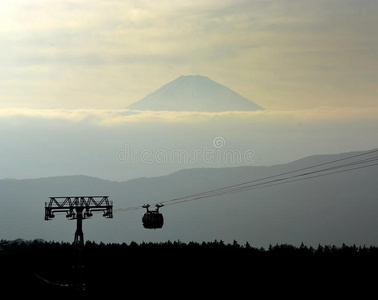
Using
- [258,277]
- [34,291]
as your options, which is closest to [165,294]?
[258,277]

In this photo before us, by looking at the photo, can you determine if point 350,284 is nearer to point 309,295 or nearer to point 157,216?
point 309,295

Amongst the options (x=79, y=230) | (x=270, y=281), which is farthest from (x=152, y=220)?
(x=270, y=281)

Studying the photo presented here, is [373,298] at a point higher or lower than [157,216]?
lower

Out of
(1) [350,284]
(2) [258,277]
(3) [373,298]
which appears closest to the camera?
(3) [373,298]

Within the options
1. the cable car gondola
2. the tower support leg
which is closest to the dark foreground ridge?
the tower support leg

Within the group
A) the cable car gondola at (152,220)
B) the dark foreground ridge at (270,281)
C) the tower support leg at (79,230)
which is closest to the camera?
the tower support leg at (79,230)

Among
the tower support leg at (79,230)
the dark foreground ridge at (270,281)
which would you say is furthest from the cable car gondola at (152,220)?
the dark foreground ridge at (270,281)

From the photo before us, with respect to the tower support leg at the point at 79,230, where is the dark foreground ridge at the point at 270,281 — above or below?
below

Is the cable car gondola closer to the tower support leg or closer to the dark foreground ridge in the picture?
the tower support leg

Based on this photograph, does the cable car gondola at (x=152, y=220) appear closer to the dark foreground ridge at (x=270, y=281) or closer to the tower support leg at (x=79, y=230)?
the tower support leg at (x=79, y=230)

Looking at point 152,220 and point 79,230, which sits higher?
point 152,220

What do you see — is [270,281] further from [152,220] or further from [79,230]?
[79,230]
